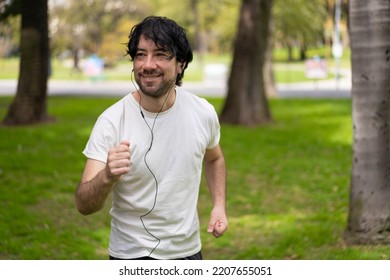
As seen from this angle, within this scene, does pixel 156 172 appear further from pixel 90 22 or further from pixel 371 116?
pixel 90 22

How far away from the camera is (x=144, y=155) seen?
10.5 feet

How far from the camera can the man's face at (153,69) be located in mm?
3156

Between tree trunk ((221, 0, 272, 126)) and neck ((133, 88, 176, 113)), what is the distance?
13.1 meters

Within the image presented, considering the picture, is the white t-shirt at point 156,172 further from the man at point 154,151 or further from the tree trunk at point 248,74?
the tree trunk at point 248,74

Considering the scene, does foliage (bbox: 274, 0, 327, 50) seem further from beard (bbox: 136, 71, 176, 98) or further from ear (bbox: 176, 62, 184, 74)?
beard (bbox: 136, 71, 176, 98)

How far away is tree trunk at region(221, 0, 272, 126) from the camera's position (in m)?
16.5

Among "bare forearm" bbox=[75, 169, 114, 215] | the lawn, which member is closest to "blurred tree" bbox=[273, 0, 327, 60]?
the lawn

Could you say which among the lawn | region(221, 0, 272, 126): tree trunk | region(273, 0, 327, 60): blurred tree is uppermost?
region(273, 0, 327, 60): blurred tree

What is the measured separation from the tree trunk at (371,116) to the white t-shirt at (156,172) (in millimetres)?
3544

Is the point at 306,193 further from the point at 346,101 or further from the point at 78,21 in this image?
the point at 78,21

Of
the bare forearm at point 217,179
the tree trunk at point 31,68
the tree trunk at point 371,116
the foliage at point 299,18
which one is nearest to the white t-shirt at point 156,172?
the bare forearm at point 217,179

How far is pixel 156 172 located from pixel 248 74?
1339cm

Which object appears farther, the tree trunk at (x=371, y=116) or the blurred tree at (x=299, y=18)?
the blurred tree at (x=299, y=18)

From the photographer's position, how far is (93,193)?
3100 mm
